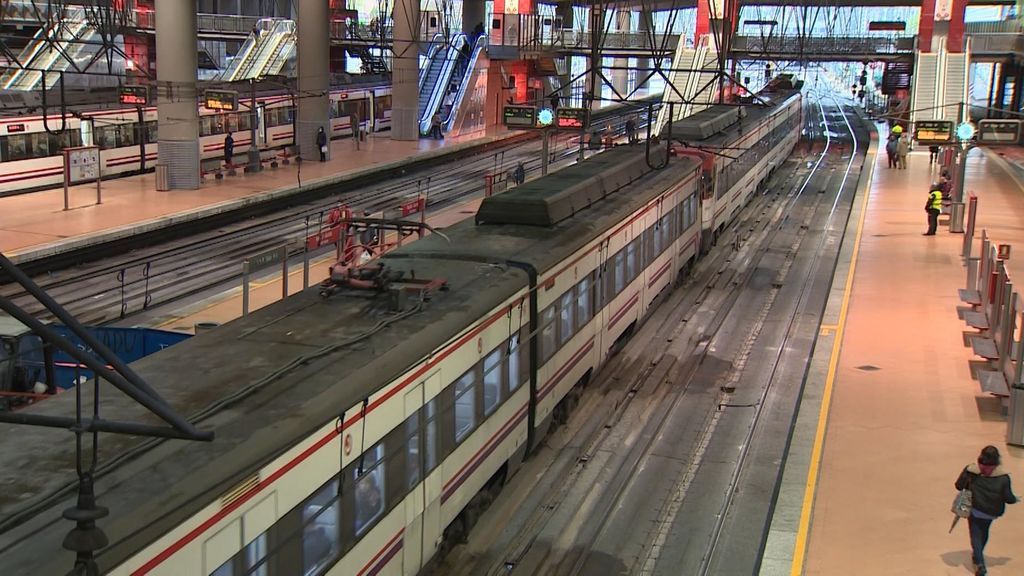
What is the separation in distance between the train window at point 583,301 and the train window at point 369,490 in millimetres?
6465

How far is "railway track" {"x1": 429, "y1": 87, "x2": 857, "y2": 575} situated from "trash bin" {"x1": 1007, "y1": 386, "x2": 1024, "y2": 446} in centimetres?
311

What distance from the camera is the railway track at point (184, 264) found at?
72.3 feet

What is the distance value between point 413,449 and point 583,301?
6.11 meters

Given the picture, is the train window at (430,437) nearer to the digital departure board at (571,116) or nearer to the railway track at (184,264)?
the railway track at (184,264)

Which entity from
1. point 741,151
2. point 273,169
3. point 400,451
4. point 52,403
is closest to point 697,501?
point 400,451

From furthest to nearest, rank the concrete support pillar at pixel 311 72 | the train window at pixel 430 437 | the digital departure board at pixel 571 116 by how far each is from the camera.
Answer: the concrete support pillar at pixel 311 72 → the digital departure board at pixel 571 116 → the train window at pixel 430 437

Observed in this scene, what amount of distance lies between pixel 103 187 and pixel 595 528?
27577 mm

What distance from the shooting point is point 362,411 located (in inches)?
327

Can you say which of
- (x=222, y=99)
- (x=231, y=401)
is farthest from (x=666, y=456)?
(x=222, y=99)

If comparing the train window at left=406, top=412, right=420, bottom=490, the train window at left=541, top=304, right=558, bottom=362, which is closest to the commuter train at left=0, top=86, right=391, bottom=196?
the train window at left=541, top=304, right=558, bottom=362

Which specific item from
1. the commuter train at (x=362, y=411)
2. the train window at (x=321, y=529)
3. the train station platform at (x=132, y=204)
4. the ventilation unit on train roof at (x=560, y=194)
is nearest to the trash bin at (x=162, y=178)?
the train station platform at (x=132, y=204)

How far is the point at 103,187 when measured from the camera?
116ft

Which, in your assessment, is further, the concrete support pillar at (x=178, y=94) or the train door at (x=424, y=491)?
the concrete support pillar at (x=178, y=94)

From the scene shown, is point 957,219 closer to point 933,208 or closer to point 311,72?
point 933,208
